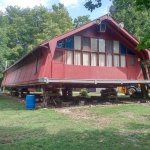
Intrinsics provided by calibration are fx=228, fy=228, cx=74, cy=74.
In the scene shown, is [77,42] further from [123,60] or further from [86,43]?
[123,60]

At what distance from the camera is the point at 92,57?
1636cm

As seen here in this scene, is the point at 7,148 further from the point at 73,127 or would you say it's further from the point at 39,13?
the point at 39,13

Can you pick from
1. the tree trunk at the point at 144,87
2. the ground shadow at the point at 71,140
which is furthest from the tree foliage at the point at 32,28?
the ground shadow at the point at 71,140

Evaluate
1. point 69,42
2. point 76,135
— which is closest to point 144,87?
point 69,42

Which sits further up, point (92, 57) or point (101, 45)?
point (101, 45)

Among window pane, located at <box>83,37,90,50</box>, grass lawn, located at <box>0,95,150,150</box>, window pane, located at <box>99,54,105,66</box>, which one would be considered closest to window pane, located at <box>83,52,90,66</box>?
window pane, located at <box>83,37,90,50</box>

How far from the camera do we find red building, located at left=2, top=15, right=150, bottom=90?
14617 mm

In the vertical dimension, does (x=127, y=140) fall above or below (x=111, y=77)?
below

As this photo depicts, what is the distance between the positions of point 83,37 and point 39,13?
141ft

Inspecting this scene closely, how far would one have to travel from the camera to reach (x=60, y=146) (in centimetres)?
572

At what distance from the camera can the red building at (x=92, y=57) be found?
575 inches

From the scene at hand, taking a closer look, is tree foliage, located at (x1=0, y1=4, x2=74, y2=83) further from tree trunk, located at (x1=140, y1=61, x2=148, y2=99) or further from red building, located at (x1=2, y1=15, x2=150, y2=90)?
red building, located at (x1=2, y1=15, x2=150, y2=90)

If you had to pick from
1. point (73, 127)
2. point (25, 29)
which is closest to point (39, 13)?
point (25, 29)

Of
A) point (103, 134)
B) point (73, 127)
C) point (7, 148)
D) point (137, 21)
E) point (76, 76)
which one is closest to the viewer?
point (7, 148)
